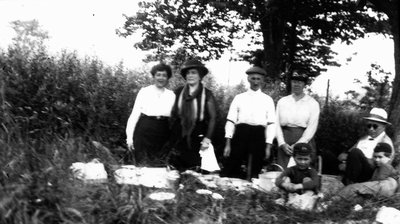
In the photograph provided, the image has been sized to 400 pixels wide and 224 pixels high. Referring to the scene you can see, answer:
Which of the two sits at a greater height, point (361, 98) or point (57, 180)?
point (361, 98)

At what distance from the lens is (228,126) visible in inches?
241

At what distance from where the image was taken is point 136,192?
4105mm

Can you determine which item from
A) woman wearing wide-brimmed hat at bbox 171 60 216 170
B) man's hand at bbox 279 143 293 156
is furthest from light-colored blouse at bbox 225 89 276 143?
woman wearing wide-brimmed hat at bbox 171 60 216 170

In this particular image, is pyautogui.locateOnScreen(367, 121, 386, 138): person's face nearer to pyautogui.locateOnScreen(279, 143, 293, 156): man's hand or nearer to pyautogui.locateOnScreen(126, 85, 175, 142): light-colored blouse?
pyautogui.locateOnScreen(279, 143, 293, 156): man's hand

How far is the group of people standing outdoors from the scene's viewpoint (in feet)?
18.8

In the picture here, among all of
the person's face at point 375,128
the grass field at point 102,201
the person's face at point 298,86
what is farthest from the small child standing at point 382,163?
the person's face at point 298,86

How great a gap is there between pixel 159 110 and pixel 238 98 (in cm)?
109

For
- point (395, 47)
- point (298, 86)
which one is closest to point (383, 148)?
point (298, 86)

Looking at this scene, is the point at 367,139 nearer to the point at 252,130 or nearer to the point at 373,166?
the point at 373,166

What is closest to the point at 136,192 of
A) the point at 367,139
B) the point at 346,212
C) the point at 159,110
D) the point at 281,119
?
the point at 159,110

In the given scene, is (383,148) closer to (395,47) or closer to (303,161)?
(303,161)

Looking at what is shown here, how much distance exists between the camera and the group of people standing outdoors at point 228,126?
573 centimetres

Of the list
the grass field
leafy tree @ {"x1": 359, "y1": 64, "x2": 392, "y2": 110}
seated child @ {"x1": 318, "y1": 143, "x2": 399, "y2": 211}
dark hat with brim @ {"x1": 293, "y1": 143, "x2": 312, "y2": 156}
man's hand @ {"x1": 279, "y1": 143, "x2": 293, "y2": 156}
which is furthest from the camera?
leafy tree @ {"x1": 359, "y1": 64, "x2": 392, "y2": 110}

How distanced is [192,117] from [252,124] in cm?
84
